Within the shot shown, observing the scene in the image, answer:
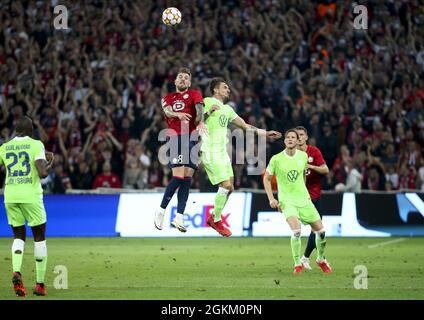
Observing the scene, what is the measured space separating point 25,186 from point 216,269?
4.86 metres

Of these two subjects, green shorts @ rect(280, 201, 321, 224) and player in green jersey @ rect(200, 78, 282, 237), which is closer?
green shorts @ rect(280, 201, 321, 224)

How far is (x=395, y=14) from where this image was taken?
30.2 metres

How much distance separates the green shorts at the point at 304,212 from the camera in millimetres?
16453

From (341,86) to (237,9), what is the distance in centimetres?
447

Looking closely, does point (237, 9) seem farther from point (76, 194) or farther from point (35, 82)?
point (76, 194)

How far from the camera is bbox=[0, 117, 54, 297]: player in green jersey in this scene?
44.1ft

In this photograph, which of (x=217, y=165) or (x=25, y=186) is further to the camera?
(x=217, y=165)

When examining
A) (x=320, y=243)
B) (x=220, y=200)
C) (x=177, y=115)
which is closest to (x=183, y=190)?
(x=220, y=200)

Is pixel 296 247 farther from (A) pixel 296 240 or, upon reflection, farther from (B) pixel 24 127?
(B) pixel 24 127

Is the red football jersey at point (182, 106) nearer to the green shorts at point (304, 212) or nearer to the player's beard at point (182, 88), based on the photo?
the player's beard at point (182, 88)

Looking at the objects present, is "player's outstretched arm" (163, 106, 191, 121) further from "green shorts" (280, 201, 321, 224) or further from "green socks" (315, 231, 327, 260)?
"green socks" (315, 231, 327, 260)

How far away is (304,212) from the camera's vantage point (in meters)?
16.5

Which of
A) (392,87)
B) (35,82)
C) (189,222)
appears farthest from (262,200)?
(35,82)

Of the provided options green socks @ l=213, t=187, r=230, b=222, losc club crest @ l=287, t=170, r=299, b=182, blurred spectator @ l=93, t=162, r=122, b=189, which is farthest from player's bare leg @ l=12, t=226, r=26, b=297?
A: blurred spectator @ l=93, t=162, r=122, b=189
